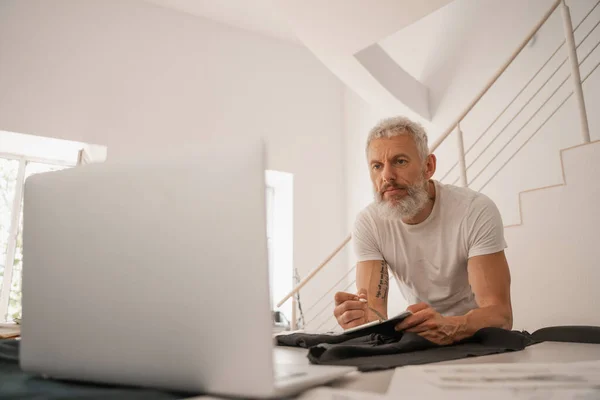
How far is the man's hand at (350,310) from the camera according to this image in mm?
1155

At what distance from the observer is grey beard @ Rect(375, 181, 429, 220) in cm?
157

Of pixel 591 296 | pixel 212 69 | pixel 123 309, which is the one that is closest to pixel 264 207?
pixel 123 309

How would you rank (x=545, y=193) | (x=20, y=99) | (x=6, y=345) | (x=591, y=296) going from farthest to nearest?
1. (x=20, y=99)
2. (x=545, y=193)
3. (x=591, y=296)
4. (x=6, y=345)

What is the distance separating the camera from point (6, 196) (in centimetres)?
389

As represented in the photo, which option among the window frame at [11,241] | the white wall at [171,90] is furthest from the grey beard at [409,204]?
the window frame at [11,241]

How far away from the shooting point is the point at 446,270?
1505 millimetres

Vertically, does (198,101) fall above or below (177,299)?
above

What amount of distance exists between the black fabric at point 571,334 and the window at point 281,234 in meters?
3.10

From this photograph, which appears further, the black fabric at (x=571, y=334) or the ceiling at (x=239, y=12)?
the ceiling at (x=239, y=12)

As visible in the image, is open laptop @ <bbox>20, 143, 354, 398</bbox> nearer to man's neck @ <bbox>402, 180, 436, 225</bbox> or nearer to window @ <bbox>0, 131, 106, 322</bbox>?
man's neck @ <bbox>402, 180, 436, 225</bbox>

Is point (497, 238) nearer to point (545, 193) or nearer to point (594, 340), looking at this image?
point (594, 340)

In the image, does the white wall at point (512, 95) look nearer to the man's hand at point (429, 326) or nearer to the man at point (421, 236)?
the man at point (421, 236)

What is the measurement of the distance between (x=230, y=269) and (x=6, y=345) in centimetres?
72

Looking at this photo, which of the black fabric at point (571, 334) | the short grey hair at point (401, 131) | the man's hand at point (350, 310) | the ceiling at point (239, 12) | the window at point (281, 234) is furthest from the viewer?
the window at point (281, 234)
